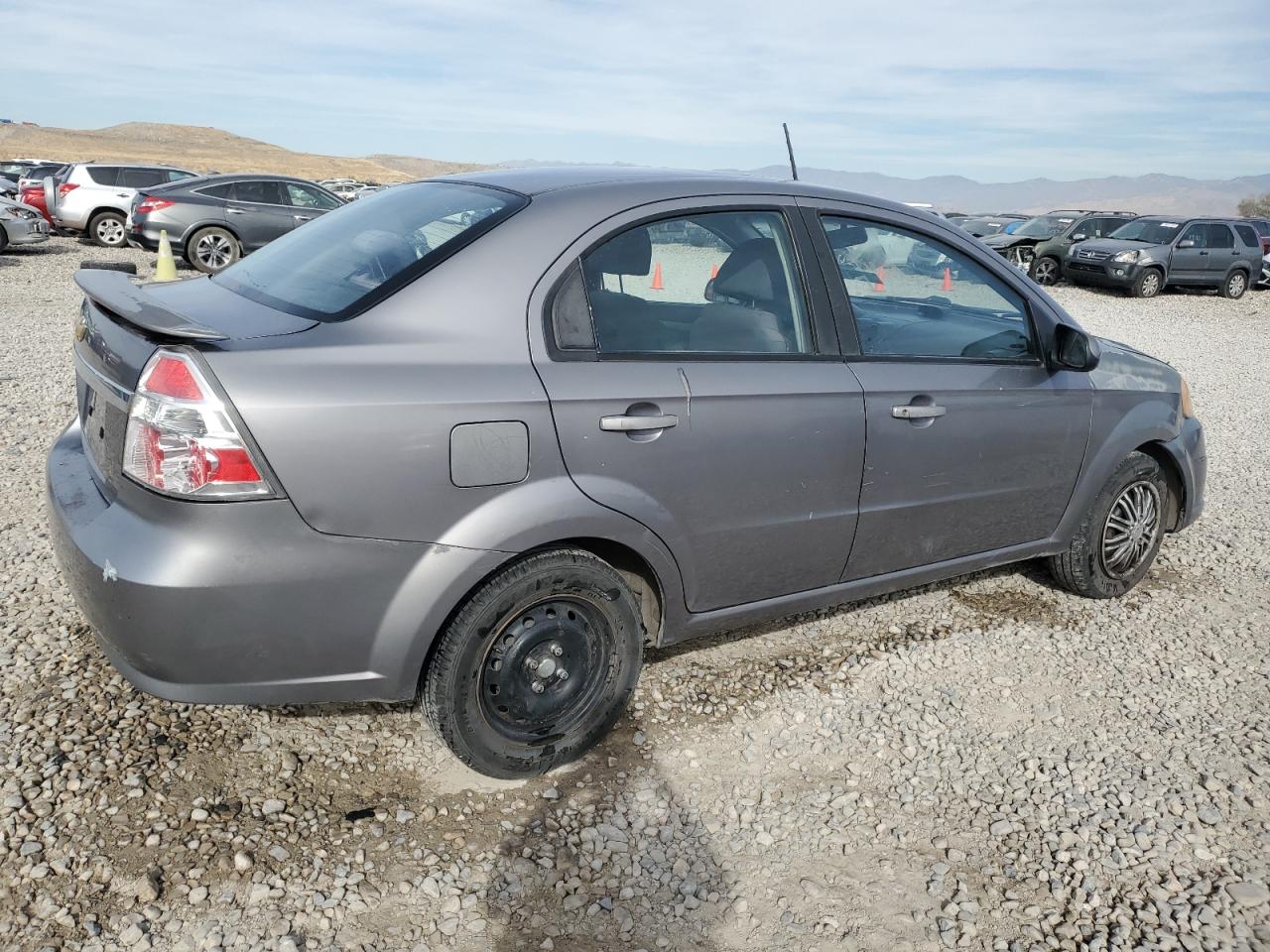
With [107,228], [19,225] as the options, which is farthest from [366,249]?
[107,228]

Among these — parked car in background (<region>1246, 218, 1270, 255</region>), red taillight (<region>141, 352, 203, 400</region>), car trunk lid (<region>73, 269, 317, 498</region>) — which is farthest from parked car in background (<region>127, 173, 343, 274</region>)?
parked car in background (<region>1246, 218, 1270, 255</region>)

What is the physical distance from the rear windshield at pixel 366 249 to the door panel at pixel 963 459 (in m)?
1.40

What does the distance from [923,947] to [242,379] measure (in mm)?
2157

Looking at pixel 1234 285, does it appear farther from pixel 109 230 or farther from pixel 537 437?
Result: pixel 537 437

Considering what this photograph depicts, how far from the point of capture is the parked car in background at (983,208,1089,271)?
74.8 ft

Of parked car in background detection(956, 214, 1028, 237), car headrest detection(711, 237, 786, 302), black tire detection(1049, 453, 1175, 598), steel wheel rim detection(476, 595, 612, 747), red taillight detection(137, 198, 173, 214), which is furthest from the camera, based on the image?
parked car in background detection(956, 214, 1028, 237)

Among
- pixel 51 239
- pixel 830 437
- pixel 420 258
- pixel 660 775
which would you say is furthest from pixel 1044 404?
pixel 51 239

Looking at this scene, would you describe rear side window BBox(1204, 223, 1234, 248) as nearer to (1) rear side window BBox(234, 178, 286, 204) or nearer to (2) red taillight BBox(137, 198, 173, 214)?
(1) rear side window BBox(234, 178, 286, 204)

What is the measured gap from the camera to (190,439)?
2332mm

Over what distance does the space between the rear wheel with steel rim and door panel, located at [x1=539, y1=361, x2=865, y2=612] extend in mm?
19031

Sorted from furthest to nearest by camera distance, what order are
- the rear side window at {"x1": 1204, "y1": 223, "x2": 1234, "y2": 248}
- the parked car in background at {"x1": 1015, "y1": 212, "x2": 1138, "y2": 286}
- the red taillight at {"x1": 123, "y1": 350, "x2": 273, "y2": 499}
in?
1. the parked car in background at {"x1": 1015, "y1": 212, "x2": 1138, "y2": 286}
2. the rear side window at {"x1": 1204, "y1": 223, "x2": 1234, "y2": 248}
3. the red taillight at {"x1": 123, "y1": 350, "x2": 273, "y2": 499}

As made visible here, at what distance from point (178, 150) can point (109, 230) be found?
11279 centimetres

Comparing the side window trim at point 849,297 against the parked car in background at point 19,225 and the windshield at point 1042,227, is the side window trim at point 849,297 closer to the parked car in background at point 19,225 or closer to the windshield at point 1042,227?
the parked car in background at point 19,225

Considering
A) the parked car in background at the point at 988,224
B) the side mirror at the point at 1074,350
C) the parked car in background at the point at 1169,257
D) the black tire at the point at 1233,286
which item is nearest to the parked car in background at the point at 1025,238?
the parked car in background at the point at 988,224
